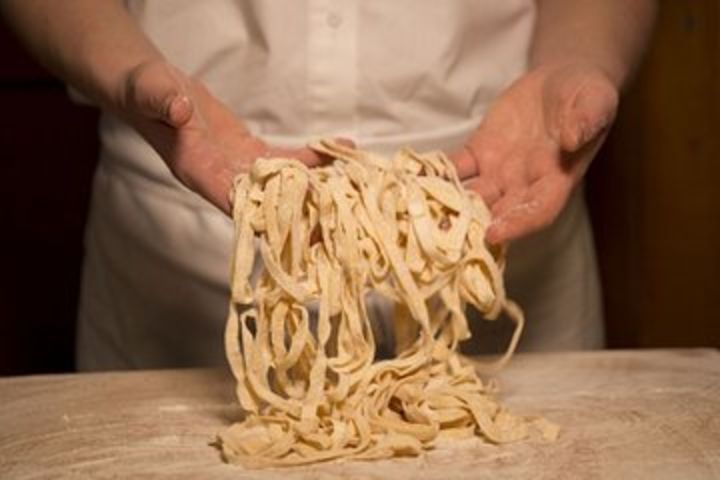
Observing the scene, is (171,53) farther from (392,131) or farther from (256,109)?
(392,131)

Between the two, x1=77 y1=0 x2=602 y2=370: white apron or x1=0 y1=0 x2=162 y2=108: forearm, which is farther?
x1=77 y1=0 x2=602 y2=370: white apron

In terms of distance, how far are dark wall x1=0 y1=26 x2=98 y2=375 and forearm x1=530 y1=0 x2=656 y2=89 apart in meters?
1.04

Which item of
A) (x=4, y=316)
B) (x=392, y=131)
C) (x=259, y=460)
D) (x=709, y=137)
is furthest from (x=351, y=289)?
(x=4, y=316)

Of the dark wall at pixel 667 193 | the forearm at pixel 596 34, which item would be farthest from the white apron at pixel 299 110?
the dark wall at pixel 667 193

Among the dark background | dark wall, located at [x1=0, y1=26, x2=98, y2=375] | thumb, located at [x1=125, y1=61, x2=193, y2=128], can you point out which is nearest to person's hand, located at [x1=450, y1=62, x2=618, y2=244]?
thumb, located at [x1=125, y1=61, x2=193, y2=128]

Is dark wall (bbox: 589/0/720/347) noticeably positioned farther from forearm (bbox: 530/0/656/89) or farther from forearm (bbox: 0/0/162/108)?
forearm (bbox: 0/0/162/108)

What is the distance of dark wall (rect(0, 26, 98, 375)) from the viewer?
7.89 feet

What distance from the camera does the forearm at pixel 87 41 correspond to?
144 centimetres

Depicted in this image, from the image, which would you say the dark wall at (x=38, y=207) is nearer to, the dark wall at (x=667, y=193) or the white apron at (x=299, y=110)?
the white apron at (x=299, y=110)

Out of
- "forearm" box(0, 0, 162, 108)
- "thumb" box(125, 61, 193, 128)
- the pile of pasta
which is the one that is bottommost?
the pile of pasta

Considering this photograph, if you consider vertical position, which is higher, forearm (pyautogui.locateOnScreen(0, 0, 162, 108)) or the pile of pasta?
forearm (pyautogui.locateOnScreen(0, 0, 162, 108))

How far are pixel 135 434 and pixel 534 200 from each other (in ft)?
1.48

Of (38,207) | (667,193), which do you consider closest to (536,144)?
(667,193)

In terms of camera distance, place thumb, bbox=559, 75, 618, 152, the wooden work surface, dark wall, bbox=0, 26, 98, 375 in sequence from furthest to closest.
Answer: dark wall, bbox=0, 26, 98, 375 → thumb, bbox=559, 75, 618, 152 → the wooden work surface
